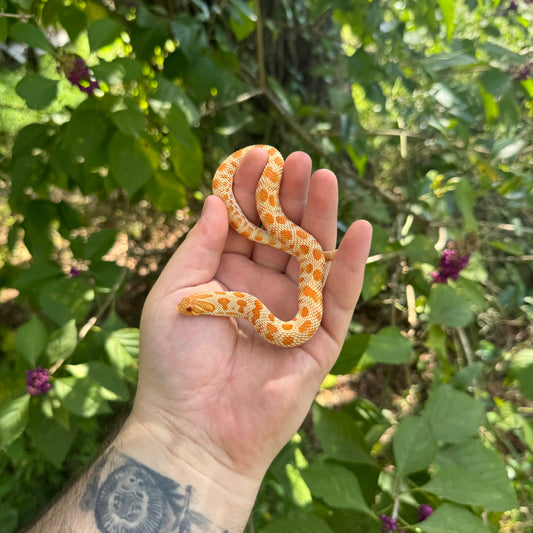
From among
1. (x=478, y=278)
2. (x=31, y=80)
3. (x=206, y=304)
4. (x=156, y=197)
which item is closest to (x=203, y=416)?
(x=206, y=304)

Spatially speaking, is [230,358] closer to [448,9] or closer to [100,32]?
[100,32]

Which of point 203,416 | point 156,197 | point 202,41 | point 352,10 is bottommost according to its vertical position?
point 203,416

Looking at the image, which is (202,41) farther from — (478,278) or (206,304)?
(478,278)

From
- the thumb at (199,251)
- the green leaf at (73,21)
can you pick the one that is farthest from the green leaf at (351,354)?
the green leaf at (73,21)

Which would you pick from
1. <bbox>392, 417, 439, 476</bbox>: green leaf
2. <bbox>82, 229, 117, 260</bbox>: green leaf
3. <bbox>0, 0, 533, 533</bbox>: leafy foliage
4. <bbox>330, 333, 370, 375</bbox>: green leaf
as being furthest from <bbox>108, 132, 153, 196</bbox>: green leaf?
<bbox>392, 417, 439, 476</bbox>: green leaf

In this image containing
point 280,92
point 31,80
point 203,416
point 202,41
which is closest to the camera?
point 31,80

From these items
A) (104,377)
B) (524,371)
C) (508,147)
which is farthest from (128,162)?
(508,147)

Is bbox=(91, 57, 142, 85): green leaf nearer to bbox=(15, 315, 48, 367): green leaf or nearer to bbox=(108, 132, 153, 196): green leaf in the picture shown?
bbox=(108, 132, 153, 196): green leaf
